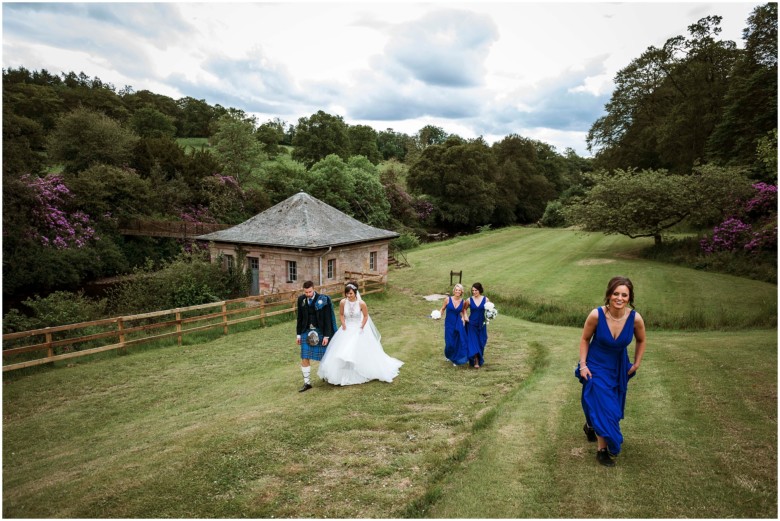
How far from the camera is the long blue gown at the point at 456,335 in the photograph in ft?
36.0

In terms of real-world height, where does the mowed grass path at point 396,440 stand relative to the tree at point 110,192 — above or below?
below

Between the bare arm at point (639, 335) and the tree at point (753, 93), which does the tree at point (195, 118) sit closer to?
the tree at point (753, 93)

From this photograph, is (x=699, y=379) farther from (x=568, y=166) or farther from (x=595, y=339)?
(x=568, y=166)

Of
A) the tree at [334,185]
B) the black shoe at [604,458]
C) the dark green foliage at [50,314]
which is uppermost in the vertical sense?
the tree at [334,185]

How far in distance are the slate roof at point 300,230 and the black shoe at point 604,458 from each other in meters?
20.3

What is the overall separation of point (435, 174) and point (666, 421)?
57.2 metres

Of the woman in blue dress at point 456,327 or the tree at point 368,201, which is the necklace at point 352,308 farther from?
the tree at point 368,201

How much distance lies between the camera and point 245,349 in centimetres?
1441

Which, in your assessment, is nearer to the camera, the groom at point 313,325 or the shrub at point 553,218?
the groom at point 313,325

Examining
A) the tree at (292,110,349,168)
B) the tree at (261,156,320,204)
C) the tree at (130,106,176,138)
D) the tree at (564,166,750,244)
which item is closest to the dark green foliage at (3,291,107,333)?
the tree at (261,156,320,204)

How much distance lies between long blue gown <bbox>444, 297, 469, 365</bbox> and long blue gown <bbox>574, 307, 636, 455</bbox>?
5209mm

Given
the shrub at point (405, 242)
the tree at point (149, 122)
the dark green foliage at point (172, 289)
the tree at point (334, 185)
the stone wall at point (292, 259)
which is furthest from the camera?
the tree at point (149, 122)

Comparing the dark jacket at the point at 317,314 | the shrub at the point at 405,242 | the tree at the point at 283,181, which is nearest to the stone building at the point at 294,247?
the dark jacket at the point at 317,314

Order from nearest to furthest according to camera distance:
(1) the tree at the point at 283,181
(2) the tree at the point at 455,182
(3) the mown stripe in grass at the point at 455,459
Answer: (3) the mown stripe in grass at the point at 455,459 < (1) the tree at the point at 283,181 < (2) the tree at the point at 455,182
